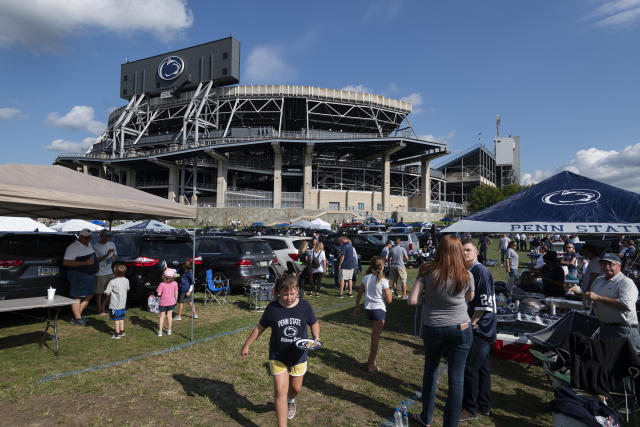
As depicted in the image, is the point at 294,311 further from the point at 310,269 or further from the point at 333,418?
the point at 310,269

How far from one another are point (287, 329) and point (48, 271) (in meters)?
6.54

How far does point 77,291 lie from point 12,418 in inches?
156

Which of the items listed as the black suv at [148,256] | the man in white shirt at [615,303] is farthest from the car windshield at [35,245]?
the man in white shirt at [615,303]

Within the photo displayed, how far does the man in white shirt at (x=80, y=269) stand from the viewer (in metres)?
7.25

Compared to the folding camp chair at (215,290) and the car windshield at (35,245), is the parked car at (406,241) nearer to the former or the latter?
the folding camp chair at (215,290)

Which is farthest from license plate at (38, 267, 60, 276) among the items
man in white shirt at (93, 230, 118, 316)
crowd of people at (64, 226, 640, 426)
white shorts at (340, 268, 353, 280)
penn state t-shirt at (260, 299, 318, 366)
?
white shorts at (340, 268, 353, 280)

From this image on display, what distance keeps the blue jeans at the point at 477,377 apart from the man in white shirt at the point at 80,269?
7.27 m

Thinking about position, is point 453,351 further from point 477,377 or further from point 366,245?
point 366,245

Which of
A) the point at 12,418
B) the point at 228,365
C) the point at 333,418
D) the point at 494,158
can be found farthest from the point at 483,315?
the point at 494,158

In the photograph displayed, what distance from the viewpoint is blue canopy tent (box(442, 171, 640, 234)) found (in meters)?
6.16

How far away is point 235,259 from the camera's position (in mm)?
10594

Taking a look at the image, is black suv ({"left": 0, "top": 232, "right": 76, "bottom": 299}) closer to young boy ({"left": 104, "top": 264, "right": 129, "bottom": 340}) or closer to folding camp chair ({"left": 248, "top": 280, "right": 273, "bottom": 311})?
young boy ({"left": 104, "top": 264, "right": 129, "bottom": 340})

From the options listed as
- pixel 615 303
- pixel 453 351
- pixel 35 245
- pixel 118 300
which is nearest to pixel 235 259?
pixel 118 300

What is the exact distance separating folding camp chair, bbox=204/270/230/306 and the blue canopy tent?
6.22 m
